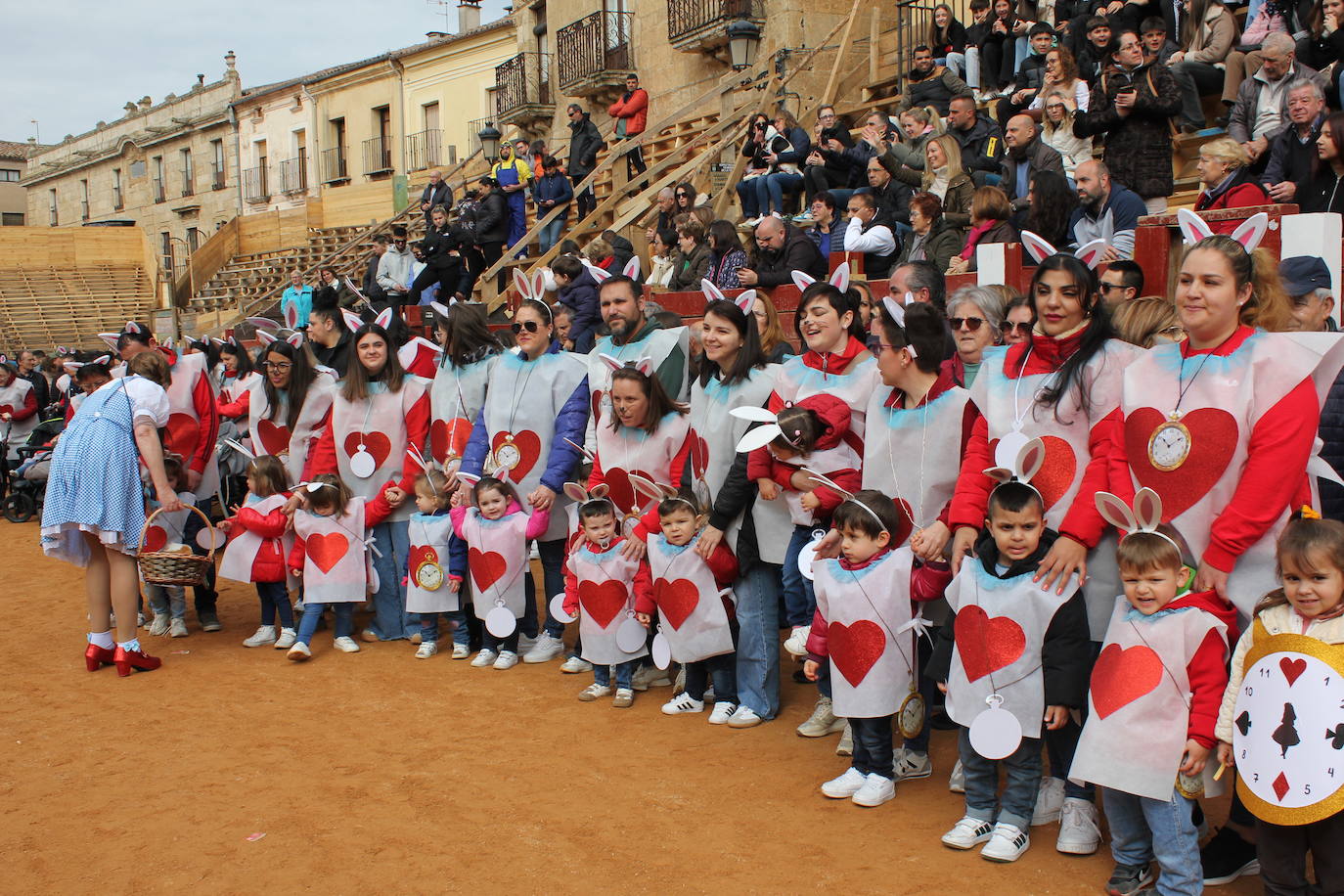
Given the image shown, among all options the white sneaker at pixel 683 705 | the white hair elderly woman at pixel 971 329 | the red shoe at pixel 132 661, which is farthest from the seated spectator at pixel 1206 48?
the red shoe at pixel 132 661

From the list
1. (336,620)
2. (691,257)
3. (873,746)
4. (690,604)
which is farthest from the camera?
(691,257)

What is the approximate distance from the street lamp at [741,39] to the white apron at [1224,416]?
16.2 metres

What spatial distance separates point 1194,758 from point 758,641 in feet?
8.10

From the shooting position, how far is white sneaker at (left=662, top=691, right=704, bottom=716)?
612cm

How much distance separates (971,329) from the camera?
17.5 feet

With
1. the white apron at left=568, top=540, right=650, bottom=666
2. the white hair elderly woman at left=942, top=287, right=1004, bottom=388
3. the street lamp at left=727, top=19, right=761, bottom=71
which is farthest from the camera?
the street lamp at left=727, top=19, right=761, bottom=71

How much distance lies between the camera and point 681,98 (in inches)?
901

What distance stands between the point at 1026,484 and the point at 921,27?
13.2 m

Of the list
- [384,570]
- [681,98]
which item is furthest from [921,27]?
[384,570]

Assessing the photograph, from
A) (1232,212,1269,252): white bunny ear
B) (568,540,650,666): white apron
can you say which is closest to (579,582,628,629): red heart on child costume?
(568,540,650,666): white apron

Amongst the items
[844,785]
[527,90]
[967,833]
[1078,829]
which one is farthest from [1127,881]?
[527,90]

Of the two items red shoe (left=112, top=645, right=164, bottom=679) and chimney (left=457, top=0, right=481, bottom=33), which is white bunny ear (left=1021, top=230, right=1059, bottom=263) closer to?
red shoe (left=112, top=645, right=164, bottom=679)

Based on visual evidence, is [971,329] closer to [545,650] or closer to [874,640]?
[874,640]

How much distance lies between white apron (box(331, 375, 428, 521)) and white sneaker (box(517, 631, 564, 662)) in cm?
129
